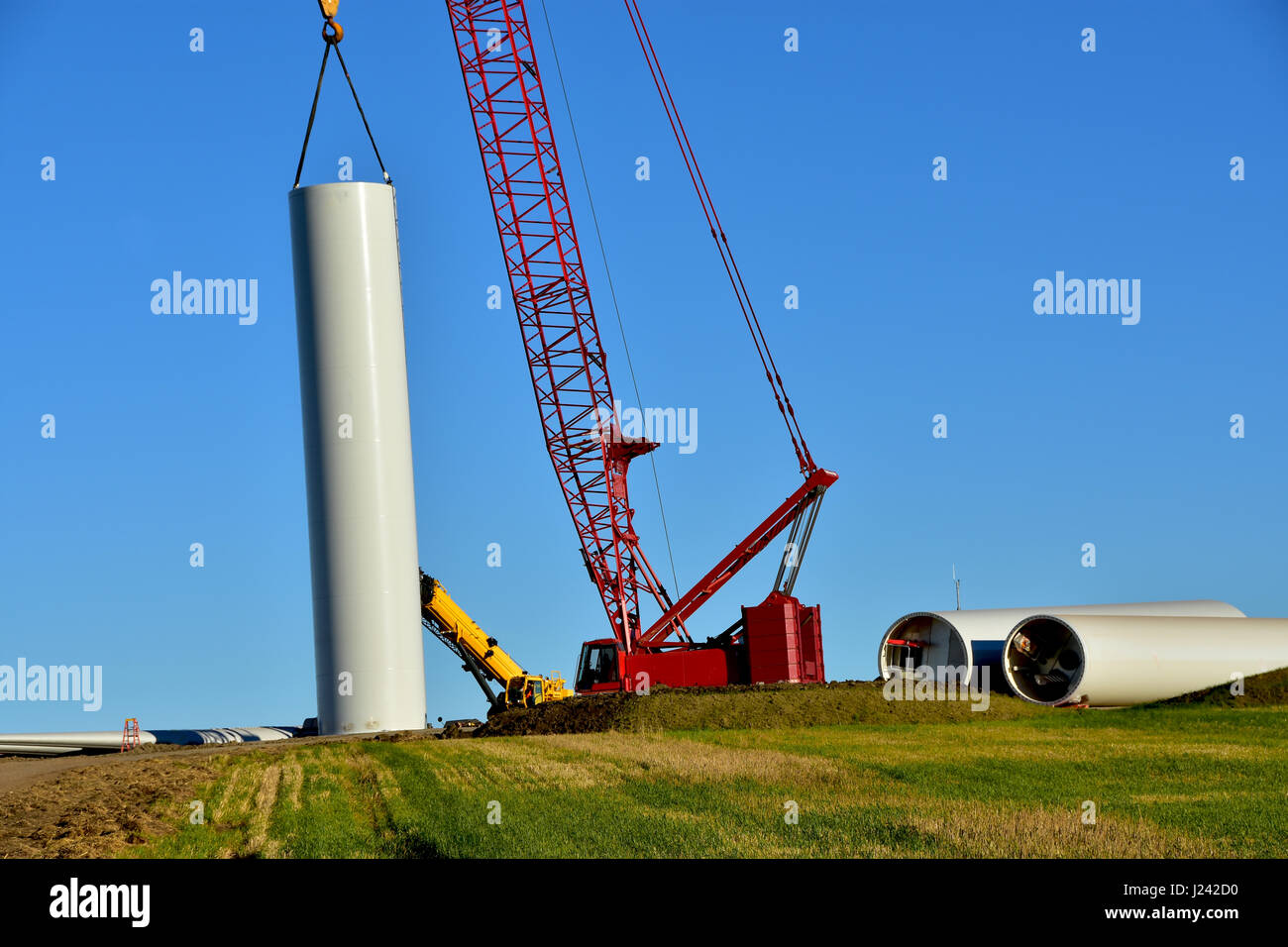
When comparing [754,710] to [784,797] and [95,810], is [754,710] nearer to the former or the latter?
[784,797]

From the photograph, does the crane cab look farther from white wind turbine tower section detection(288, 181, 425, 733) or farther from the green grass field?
the green grass field

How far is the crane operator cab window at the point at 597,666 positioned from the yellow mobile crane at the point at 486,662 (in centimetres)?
269

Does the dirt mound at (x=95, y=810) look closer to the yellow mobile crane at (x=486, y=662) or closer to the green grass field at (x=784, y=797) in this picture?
the green grass field at (x=784, y=797)

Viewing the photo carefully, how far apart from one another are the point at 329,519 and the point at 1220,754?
28523mm

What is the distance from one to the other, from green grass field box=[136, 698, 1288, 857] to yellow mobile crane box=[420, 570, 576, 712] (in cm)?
1679

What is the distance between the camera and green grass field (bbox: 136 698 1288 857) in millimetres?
14883

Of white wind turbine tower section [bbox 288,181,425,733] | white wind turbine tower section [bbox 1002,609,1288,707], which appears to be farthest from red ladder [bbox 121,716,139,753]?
white wind turbine tower section [bbox 1002,609,1288,707]

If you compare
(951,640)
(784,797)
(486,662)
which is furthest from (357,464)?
(784,797)

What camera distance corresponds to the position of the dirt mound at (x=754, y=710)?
125 feet

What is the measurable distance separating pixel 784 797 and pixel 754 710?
20017 millimetres
